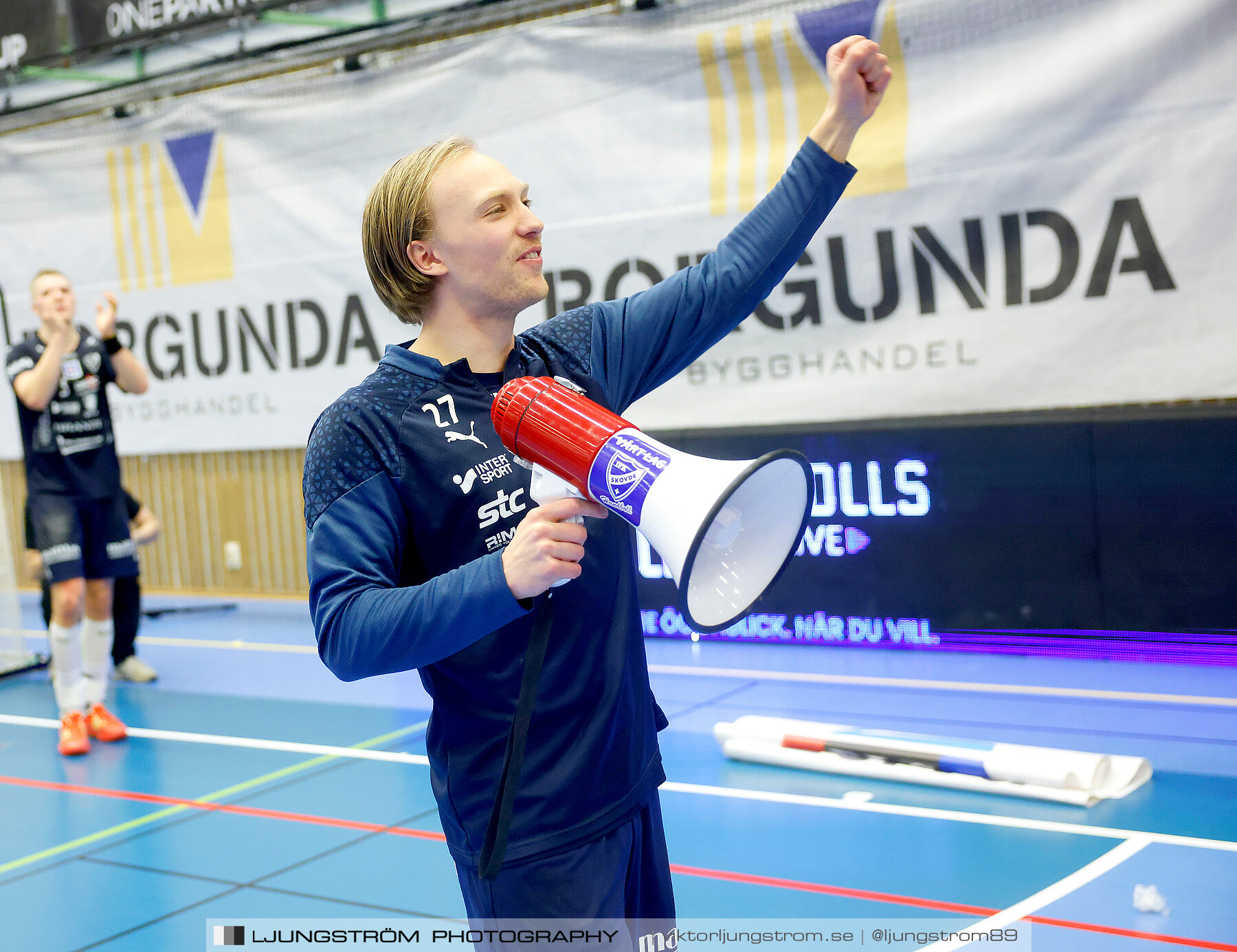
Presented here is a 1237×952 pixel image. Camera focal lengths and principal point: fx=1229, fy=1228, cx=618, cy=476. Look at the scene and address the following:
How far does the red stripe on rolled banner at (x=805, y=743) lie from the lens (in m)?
4.65

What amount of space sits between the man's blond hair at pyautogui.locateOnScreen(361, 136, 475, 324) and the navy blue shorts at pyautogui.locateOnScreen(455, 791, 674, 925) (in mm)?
882

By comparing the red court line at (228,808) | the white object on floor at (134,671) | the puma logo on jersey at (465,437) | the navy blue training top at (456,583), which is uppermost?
the puma logo on jersey at (465,437)

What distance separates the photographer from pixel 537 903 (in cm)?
180

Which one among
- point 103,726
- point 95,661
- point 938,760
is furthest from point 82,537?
point 938,760

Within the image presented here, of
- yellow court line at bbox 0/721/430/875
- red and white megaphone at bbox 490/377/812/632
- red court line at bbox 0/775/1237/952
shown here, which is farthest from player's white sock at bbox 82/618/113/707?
red and white megaphone at bbox 490/377/812/632

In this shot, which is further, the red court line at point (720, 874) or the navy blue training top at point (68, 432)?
the navy blue training top at point (68, 432)

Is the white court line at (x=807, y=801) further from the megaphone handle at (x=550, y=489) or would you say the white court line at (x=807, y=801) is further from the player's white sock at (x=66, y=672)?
the megaphone handle at (x=550, y=489)

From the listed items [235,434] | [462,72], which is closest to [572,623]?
[462,72]

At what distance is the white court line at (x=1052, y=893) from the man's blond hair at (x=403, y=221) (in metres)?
2.17

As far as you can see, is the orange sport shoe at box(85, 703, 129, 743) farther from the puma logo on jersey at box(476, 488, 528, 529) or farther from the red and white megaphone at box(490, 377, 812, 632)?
the red and white megaphone at box(490, 377, 812, 632)

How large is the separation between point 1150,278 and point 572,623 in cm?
461

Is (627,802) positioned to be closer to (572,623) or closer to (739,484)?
(572,623)

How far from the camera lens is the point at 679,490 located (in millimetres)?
1555

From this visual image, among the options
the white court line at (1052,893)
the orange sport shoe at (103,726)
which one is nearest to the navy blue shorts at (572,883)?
the white court line at (1052,893)
